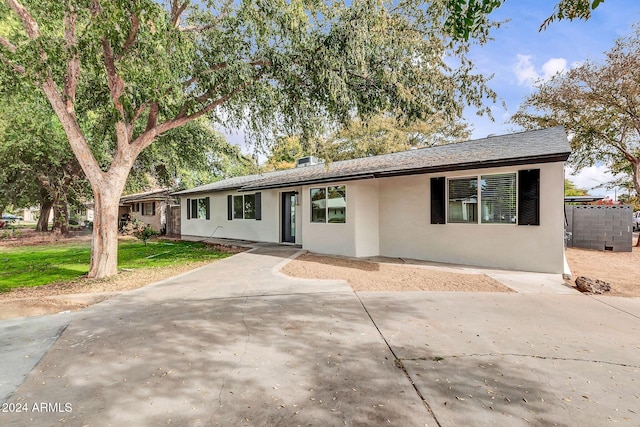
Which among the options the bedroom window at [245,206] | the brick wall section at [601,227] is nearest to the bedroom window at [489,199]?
the brick wall section at [601,227]

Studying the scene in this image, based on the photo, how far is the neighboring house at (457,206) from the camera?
7.27 metres

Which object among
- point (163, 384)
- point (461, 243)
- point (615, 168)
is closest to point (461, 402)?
point (163, 384)

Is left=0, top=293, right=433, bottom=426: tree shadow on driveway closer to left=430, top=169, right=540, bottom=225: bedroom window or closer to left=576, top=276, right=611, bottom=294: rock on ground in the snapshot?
left=576, top=276, right=611, bottom=294: rock on ground

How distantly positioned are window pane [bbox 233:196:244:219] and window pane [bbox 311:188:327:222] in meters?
5.72

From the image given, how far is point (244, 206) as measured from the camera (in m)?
15.3

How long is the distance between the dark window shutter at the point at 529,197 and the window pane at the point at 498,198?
0.63 ft

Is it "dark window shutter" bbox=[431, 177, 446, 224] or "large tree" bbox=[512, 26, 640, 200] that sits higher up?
"large tree" bbox=[512, 26, 640, 200]

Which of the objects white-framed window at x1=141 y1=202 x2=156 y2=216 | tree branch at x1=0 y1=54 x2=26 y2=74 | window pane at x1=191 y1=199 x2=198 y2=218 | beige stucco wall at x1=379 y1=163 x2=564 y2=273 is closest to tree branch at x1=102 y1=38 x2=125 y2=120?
tree branch at x1=0 y1=54 x2=26 y2=74

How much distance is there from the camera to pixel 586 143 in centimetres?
1537

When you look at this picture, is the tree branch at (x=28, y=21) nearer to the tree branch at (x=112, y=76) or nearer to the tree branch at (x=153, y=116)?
the tree branch at (x=112, y=76)

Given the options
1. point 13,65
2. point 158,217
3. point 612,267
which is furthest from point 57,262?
point 612,267

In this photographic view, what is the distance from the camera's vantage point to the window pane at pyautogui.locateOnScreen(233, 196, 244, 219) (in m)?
15.5

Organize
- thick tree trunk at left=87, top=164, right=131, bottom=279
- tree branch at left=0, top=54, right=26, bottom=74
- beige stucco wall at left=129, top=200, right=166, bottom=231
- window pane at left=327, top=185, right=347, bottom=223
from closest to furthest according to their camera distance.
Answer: tree branch at left=0, top=54, right=26, bottom=74, thick tree trunk at left=87, top=164, right=131, bottom=279, window pane at left=327, top=185, right=347, bottom=223, beige stucco wall at left=129, top=200, right=166, bottom=231

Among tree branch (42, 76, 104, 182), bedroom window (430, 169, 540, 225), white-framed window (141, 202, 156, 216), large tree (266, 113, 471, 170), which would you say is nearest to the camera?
tree branch (42, 76, 104, 182)
